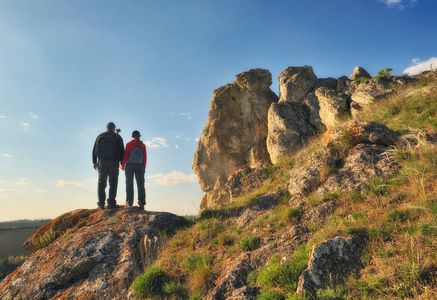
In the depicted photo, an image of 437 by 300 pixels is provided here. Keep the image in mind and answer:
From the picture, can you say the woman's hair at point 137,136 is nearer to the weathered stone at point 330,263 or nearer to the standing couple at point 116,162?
the standing couple at point 116,162

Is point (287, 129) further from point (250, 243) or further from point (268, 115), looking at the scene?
point (250, 243)

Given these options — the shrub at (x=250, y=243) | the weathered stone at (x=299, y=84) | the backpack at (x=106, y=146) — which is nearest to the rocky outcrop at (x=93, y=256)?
the backpack at (x=106, y=146)

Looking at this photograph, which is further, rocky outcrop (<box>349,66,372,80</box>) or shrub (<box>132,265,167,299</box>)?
rocky outcrop (<box>349,66,372,80</box>)

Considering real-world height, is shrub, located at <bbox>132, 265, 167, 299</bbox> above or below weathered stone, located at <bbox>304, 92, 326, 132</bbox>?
below

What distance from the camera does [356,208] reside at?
5.34 meters

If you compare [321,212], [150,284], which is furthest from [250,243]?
[150,284]

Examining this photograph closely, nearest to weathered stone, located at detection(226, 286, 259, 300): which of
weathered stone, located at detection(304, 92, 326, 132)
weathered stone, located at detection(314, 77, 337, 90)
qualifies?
weathered stone, located at detection(304, 92, 326, 132)

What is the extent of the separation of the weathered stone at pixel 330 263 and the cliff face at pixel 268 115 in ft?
30.1

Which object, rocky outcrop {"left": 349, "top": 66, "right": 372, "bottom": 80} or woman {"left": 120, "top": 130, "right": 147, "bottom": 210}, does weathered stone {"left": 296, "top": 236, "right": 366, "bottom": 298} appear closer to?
woman {"left": 120, "top": 130, "right": 147, "bottom": 210}

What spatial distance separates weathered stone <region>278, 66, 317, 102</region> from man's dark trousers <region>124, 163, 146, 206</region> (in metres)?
11.5

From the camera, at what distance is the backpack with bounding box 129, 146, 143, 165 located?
30.5 feet

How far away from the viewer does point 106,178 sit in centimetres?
914

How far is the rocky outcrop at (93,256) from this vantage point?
5.71 metres

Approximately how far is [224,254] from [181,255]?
117 cm
